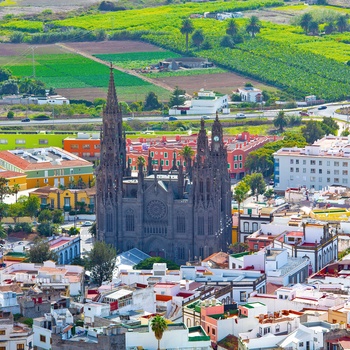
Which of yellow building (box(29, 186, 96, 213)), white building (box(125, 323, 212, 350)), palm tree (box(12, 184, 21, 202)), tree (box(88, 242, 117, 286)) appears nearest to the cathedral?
tree (box(88, 242, 117, 286))

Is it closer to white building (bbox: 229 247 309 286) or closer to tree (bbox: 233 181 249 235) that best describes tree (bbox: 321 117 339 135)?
tree (bbox: 233 181 249 235)

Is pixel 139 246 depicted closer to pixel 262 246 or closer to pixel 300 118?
pixel 262 246

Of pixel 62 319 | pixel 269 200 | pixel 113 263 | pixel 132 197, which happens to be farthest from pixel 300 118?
pixel 62 319

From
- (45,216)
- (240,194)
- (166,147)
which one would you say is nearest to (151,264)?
(240,194)

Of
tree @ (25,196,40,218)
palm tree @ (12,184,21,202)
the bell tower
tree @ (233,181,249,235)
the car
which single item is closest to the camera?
the bell tower

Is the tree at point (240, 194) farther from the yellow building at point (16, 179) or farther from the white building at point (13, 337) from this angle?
the white building at point (13, 337)
